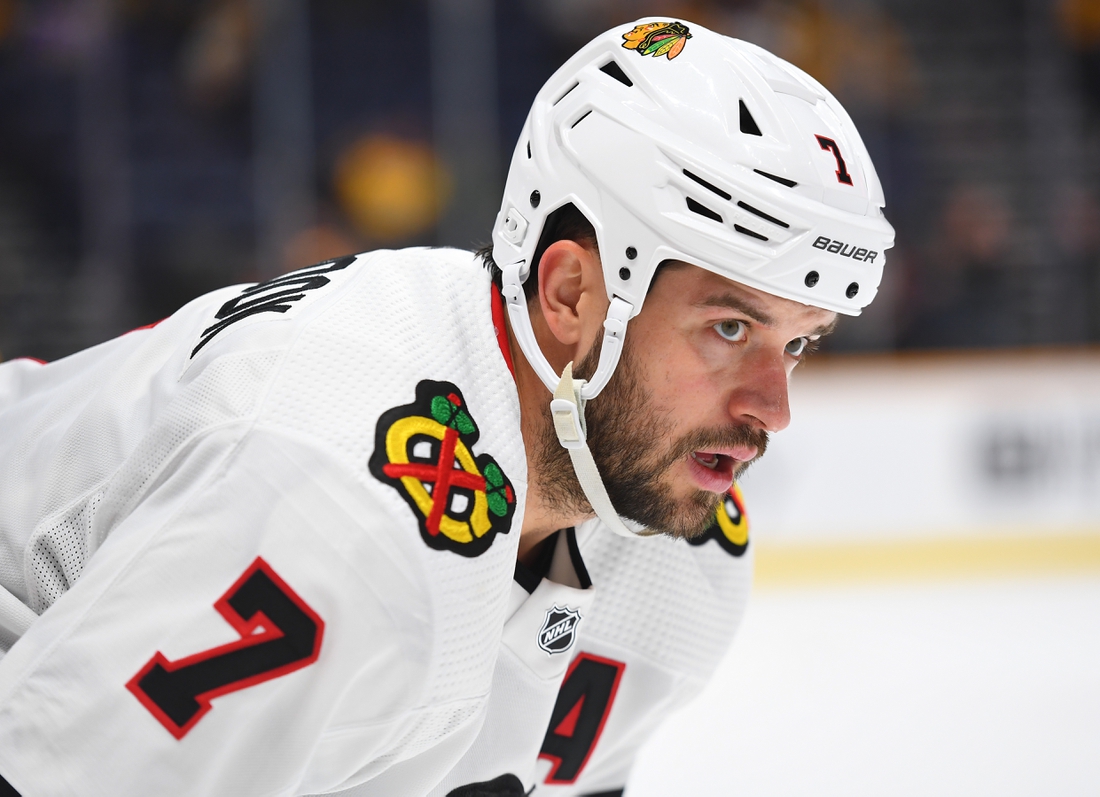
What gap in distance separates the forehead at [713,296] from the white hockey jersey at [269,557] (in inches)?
10.1

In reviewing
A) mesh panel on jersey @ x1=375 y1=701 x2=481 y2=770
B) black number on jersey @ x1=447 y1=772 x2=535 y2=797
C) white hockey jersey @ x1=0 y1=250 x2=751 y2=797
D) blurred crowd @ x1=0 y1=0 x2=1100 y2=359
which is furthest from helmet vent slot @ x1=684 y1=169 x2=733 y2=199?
blurred crowd @ x1=0 y1=0 x2=1100 y2=359

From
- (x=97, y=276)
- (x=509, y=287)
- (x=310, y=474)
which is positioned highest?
(x=509, y=287)

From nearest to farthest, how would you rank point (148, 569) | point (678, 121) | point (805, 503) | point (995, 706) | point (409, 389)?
1. point (148, 569)
2. point (409, 389)
3. point (678, 121)
4. point (995, 706)
5. point (805, 503)

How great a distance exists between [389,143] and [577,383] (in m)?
4.71

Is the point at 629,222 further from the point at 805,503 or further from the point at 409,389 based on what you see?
the point at 805,503

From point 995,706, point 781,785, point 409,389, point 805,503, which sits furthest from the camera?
point 805,503

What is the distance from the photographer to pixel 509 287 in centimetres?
165

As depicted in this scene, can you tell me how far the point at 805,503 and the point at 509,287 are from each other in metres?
3.61

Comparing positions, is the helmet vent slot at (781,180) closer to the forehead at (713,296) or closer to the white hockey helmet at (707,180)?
the white hockey helmet at (707,180)

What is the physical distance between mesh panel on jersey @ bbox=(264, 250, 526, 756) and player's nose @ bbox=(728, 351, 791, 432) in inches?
12.2

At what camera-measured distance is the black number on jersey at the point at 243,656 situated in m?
1.24

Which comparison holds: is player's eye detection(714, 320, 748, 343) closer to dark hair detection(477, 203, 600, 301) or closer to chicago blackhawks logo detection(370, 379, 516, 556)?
dark hair detection(477, 203, 600, 301)

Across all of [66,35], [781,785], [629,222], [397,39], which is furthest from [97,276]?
[629,222]

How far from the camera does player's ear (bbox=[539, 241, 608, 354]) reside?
162 cm
